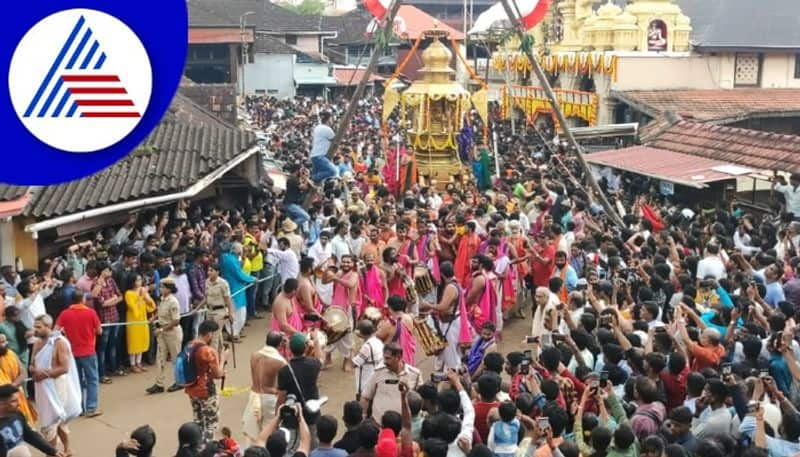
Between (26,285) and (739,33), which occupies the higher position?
(739,33)

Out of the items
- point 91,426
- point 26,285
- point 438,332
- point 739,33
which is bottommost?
point 91,426

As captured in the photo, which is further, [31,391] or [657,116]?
[657,116]

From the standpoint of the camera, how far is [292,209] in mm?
13766

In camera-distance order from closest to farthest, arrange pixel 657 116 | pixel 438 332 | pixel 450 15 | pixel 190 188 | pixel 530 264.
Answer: pixel 438 332 < pixel 530 264 < pixel 190 188 < pixel 657 116 < pixel 450 15

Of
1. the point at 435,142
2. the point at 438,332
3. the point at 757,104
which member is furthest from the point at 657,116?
the point at 438,332

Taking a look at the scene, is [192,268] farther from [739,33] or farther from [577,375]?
[739,33]

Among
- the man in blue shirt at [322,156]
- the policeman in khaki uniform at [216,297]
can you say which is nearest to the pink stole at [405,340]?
the policeman in khaki uniform at [216,297]

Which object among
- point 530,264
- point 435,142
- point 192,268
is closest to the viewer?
point 192,268

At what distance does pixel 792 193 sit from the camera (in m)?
13.2

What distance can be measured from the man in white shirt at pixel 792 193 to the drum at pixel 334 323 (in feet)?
22.8

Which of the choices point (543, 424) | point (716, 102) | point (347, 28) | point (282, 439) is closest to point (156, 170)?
point (282, 439)

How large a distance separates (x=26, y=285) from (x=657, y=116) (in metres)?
17.1

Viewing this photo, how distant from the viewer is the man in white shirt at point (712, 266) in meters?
9.50

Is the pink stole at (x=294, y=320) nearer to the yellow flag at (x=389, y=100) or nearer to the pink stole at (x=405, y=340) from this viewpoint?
the pink stole at (x=405, y=340)
